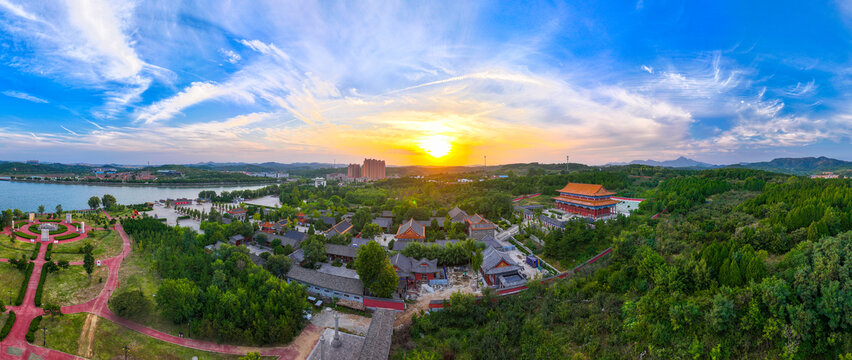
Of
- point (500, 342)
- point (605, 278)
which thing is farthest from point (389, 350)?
point (605, 278)

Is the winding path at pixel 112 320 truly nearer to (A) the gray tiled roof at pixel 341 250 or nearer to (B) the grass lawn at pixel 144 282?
(B) the grass lawn at pixel 144 282

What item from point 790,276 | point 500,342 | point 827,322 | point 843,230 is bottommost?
point 500,342

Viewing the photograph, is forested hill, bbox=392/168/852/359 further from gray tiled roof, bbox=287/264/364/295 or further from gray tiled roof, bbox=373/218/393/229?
gray tiled roof, bbox=373/218/393/229

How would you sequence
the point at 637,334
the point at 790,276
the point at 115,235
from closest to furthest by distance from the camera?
1. the point at 790,276
2. the point at 637,334
3. the point at 115,235

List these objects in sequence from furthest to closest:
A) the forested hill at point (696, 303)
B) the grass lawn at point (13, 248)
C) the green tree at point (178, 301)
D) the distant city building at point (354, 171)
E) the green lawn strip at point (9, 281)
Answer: the distant city building at point (354, 171) < the grass lawn at point (13, 248) < the green lawn strip at point (9, 281) < the green tree at point (178, 301) < the forested hill at point (696, 303)

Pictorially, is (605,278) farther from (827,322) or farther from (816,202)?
(816,202)

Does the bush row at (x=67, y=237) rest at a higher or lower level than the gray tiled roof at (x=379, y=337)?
higher

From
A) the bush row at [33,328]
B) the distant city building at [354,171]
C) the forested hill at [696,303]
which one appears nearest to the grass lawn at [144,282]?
the bush row at [33,328]
